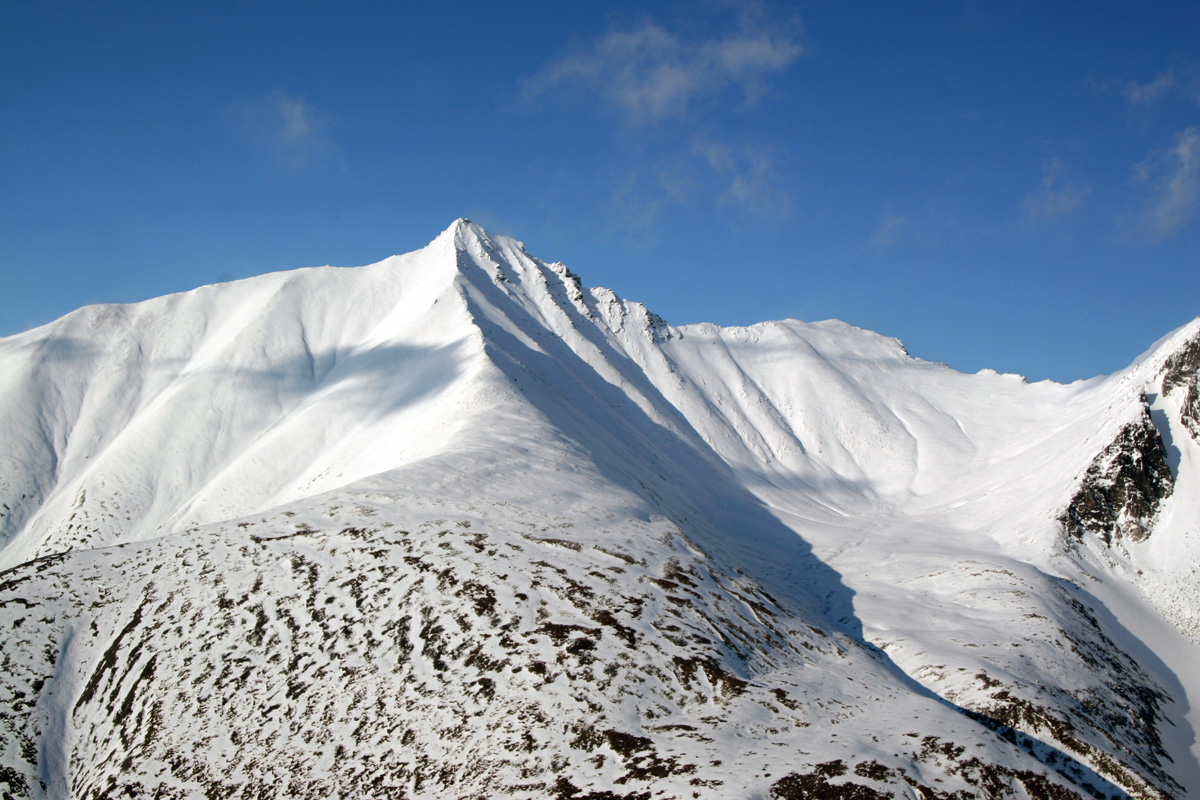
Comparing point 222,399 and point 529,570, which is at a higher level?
point 222,399

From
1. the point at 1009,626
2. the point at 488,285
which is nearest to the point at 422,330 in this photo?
the point at 488,285

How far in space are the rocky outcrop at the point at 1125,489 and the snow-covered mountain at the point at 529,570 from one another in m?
0.30

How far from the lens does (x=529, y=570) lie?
23984mm

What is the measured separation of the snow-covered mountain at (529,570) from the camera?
1667 cm

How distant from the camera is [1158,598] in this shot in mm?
57656

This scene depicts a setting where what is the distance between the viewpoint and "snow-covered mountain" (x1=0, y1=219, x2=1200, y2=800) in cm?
1667

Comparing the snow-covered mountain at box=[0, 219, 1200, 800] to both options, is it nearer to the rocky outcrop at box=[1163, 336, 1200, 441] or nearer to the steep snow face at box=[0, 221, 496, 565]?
the rocky outcrop at box=[1163, 336, 1200, 441]

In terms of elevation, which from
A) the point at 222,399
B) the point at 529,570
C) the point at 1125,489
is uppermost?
the point at 222,399

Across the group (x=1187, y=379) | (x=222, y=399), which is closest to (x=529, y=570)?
(x=222, y=399)

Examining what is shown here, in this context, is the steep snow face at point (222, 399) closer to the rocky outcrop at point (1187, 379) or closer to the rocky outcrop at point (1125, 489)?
the rocky outcrop at point (1125, 489)

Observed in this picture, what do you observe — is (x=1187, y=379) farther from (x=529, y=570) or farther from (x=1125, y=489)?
(x=529, y=570)

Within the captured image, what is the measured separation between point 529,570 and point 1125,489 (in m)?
65.1

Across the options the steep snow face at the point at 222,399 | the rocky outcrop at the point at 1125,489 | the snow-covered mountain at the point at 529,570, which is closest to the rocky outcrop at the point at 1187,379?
the snow-covered mountain at the point at 529,570

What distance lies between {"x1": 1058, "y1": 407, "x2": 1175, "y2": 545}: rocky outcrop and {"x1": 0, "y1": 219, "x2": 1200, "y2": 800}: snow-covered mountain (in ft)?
0.99
